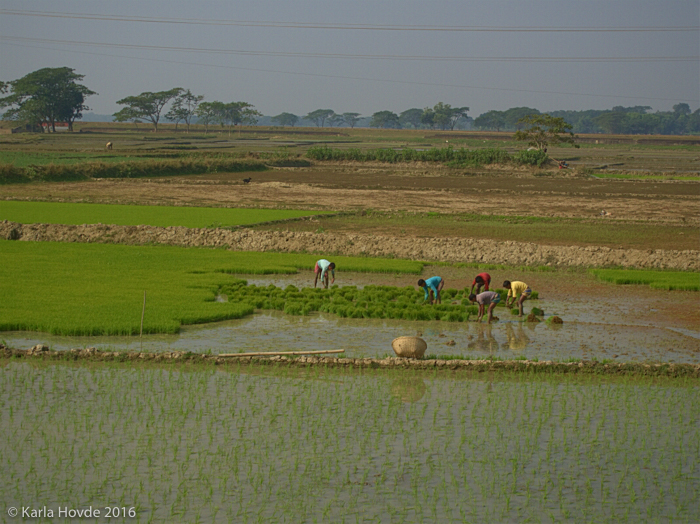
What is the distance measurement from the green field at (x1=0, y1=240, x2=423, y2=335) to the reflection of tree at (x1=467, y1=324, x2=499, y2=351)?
435cm

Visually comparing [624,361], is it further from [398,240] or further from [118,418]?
[398,240]

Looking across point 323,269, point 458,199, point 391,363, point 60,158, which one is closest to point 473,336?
point 391,363

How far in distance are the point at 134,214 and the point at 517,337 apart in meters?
19.5

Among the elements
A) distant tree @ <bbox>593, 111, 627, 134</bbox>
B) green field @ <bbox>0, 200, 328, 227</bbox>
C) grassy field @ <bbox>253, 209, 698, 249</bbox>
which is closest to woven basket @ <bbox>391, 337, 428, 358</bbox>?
grassy field @ <bbox>253, 209, 698, 249</bbox>

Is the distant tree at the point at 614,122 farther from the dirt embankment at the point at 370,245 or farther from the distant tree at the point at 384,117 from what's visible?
the dirt embankment at the point at 370,245

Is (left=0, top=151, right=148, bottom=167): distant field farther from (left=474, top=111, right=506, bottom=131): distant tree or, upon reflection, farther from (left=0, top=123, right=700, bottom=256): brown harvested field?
(left=474, top=111, right=506, bottom=131): distant tree

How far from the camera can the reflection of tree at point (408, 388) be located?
923 centimetres

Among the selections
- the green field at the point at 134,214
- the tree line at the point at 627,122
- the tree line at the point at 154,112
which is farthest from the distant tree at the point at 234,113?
the green field at the point at 134,214

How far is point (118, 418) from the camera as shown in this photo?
813 centimetres

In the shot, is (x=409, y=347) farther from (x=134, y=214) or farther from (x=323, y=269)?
(x=134, y=214)

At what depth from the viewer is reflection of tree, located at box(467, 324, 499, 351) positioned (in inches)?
460

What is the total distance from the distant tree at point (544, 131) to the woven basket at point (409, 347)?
54.5 meters

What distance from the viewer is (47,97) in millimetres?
98688

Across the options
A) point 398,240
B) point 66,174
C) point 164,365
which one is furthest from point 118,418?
point 66,174
